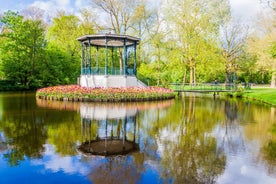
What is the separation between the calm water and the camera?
496cm

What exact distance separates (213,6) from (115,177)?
32879mm

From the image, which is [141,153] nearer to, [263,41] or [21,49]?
[263,41]

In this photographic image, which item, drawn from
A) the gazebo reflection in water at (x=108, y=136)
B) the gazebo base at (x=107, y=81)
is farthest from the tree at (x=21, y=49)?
the gazebo reflection in water at (x=108, y=136)

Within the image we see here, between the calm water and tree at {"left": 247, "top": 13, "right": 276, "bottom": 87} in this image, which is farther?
tree at {"left": 247, "top": 13, "right": 276, "bottom": 87}

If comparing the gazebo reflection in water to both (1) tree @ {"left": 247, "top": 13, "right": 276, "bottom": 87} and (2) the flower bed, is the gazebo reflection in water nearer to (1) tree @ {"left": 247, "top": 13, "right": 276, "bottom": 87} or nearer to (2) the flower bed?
(2) the flower bed

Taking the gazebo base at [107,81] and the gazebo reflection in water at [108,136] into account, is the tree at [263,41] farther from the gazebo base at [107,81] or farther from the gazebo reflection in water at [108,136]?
the gazebo reflection in water at [108,136]

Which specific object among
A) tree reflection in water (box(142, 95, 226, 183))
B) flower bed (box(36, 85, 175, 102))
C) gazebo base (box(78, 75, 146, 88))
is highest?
gazebo base (box(78, 75, 146, 88))

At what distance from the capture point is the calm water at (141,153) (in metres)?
4.96

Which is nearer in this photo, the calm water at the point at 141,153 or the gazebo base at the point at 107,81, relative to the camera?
the calm water at the point at 141,153

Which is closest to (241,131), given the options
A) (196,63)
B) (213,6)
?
(196,63)

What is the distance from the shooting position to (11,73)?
111ft

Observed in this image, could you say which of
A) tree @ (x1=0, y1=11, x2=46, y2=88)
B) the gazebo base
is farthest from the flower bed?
tree @ (x1=0, y1=11, x2=46, y2=88)

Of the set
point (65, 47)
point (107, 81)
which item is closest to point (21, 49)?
point (65, 47)

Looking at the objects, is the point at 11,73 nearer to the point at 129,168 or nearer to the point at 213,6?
the point at 213,6
